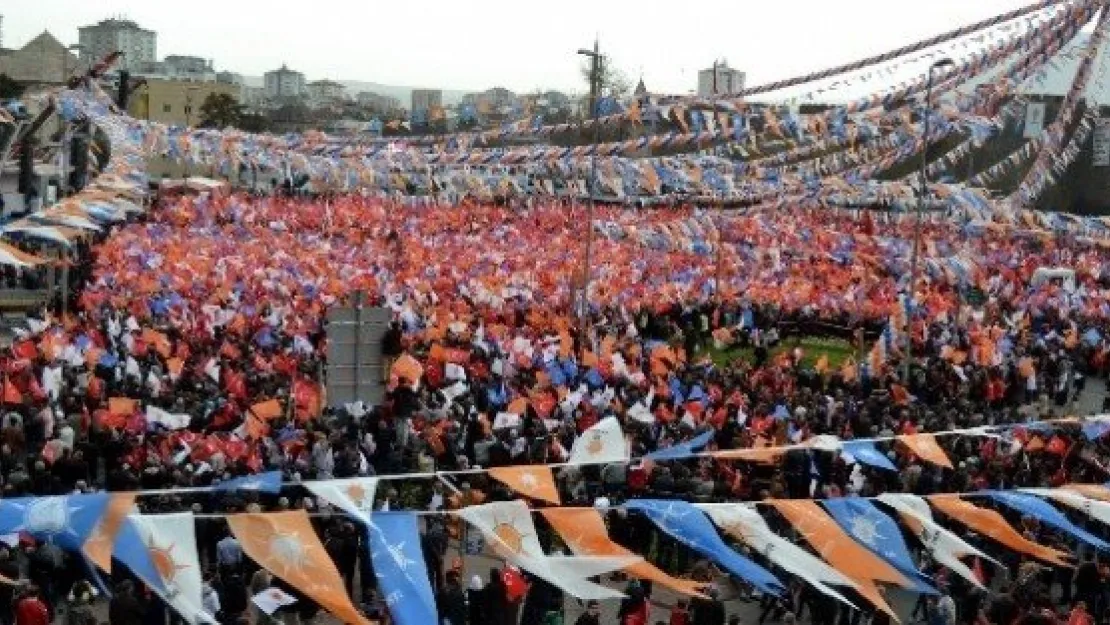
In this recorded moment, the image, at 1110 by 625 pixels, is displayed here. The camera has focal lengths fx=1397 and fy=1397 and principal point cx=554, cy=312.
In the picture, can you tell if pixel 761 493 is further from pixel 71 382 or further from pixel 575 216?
pixel 575 216

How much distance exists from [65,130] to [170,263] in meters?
14.4

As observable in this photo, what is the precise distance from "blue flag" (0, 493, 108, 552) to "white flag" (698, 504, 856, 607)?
447 centimetres

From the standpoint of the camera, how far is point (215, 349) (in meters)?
21.2

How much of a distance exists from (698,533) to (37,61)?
10273cm

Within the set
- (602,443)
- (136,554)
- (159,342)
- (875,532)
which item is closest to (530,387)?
(159,342)

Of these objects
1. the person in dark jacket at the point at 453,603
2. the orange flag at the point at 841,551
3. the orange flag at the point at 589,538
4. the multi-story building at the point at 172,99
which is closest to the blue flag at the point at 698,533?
the orange flag at the point at 589,538

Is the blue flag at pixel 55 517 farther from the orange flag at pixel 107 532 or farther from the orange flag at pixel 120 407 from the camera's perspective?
the orange flag at pixel 120 407

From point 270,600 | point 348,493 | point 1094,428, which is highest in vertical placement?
point 348,493

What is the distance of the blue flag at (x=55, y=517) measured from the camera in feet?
27.9

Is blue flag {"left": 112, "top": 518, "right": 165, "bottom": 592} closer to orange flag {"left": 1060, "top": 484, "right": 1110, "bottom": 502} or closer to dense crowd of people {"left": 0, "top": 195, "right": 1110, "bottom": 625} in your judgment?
dense crowd of people {"left": 0, "top": 195, "right": 1110, "bottom": 625}

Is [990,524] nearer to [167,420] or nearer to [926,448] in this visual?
[926,448]

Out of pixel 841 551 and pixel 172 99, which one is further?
pixel 172 99

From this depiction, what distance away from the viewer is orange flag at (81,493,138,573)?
8.48 meters

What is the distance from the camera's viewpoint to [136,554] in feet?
28.2
